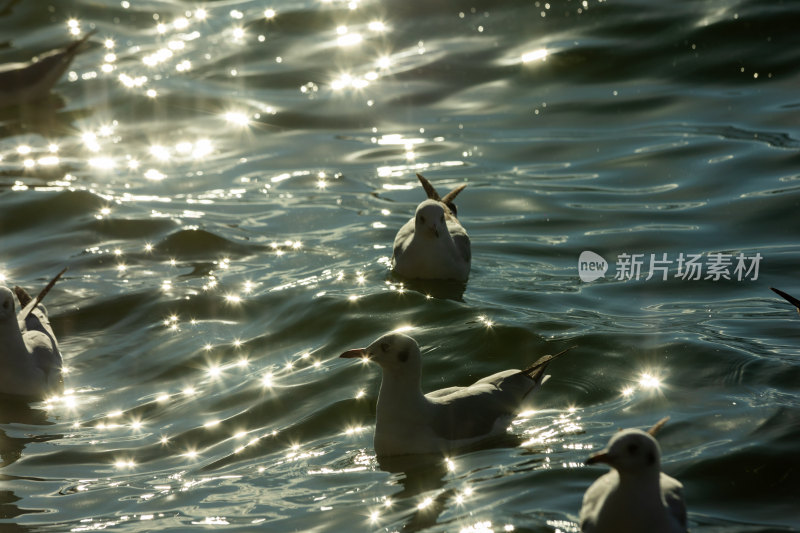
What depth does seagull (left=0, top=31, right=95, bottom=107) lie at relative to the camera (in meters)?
18.3

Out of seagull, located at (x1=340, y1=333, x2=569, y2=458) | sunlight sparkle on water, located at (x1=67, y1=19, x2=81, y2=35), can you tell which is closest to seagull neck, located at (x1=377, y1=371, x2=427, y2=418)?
seagull, located at (x1=340, y1=333, x2=569, y2=458)

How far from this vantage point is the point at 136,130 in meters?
17.4

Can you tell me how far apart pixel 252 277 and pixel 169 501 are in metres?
4.65

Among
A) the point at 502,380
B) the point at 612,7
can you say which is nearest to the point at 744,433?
the point at 502,380

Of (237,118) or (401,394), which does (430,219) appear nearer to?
(401,394)

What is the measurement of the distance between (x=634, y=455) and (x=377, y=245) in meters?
6.99

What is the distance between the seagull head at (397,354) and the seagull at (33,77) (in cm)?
1238

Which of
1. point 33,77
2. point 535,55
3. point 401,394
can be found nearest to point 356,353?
point 401,394

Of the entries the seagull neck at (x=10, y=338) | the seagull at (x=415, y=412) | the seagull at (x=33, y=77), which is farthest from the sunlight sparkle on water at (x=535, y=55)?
the seagull at (x=415, y=412)

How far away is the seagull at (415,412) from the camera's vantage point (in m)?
7.61

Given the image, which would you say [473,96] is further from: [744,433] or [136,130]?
[744,433]

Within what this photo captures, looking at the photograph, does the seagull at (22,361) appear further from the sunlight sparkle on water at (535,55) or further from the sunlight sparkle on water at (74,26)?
the sunlight sparkle on water at (74,26)

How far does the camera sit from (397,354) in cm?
765

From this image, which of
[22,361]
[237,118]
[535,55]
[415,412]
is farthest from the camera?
[535,55]
